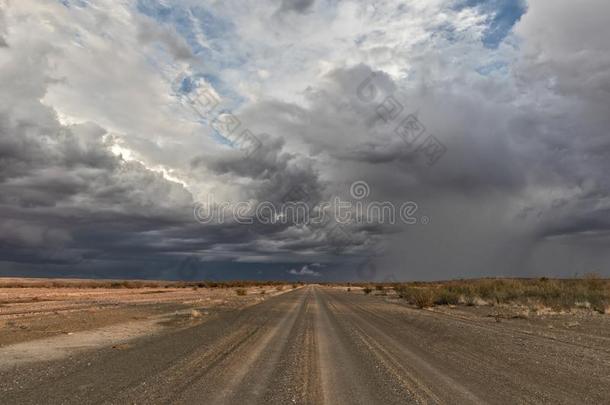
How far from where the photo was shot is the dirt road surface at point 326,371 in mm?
8703

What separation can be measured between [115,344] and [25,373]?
4977 millimetres

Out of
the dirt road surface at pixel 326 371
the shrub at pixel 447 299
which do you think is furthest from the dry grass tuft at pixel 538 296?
the dirt road surface at pixel 326 371

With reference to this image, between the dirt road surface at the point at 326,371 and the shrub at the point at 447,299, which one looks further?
the shrub at the point at 447,299

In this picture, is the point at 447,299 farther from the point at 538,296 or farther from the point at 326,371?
the point at 326,371

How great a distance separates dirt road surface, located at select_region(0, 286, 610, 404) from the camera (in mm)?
8703

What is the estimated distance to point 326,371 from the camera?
36.9ft

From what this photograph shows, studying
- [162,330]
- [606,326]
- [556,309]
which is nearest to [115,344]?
[162,330]

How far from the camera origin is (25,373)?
10.6 m

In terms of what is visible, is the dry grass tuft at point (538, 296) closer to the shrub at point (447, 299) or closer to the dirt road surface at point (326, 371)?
the shrub at point (447, 299)

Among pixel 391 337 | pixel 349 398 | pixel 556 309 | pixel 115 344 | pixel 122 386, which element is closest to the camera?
pixel 349 398

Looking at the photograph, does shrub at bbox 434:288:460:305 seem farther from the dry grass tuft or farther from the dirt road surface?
the dirt road surface

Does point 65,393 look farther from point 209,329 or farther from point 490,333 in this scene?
point 490,333

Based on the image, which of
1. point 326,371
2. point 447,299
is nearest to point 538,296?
point 447,299

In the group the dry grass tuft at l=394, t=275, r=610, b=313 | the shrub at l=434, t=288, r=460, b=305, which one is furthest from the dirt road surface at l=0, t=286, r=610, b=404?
the shrub at l=434, t=288, r=460, b=305
